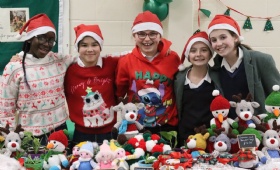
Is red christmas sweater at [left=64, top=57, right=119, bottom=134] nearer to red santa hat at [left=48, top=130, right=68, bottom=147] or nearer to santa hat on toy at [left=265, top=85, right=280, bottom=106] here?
red santa hat at [left=48, top=130, right=68, bottom=147]

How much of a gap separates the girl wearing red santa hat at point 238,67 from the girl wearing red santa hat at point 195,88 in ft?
0.20

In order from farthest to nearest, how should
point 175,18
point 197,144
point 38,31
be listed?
point 175,18
point 38,31
point 197,144

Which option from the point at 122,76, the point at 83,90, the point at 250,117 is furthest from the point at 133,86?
the point at 250,117

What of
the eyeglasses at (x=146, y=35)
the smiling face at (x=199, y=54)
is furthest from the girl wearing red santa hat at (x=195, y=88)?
the eyeglasses at (x=146, y=35)

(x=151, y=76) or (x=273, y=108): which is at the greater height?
(x=151, y=76)

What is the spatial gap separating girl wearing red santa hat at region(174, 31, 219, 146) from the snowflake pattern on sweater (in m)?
0.75

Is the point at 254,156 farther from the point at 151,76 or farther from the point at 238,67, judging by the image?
the point at 151,76

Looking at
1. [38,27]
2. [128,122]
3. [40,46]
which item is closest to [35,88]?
[40,46]

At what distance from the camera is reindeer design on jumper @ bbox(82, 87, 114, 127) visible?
7.18 feet

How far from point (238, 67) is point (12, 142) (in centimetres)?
131

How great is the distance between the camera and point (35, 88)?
83.8 inches

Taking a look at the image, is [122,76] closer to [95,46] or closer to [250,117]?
[95,46]

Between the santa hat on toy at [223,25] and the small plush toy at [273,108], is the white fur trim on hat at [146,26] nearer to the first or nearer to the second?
the santa hat on toy at [223,25]

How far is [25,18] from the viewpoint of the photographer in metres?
2.94
